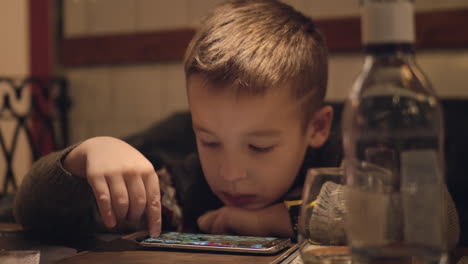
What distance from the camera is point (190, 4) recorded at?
221 cm

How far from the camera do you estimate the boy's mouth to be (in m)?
0.96

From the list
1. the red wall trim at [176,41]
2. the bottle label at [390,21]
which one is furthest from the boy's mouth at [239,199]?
the red wall trim at [176,41]

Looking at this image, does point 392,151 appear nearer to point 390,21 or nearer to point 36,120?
point 390,21

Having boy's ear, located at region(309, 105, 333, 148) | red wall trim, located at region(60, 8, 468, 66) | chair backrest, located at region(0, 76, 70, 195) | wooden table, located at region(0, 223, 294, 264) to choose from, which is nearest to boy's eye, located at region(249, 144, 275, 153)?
boy's ear, located at region(309, 105, 333, 148)

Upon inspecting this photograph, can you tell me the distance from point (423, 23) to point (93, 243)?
1478mm

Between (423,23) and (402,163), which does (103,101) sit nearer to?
(423,23)

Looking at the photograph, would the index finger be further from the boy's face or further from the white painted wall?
the white painted wall

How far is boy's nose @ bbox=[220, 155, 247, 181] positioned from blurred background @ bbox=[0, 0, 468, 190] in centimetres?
117

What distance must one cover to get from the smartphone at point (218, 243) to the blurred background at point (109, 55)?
140cm

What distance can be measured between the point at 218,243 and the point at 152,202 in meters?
0.12

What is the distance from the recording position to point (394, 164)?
537 millimetres

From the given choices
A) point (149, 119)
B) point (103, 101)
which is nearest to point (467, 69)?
point (149, 119)

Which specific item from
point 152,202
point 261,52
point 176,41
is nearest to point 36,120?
point 176,41

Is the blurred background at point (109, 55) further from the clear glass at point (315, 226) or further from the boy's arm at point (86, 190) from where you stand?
the clear glass at point (315, 226)
